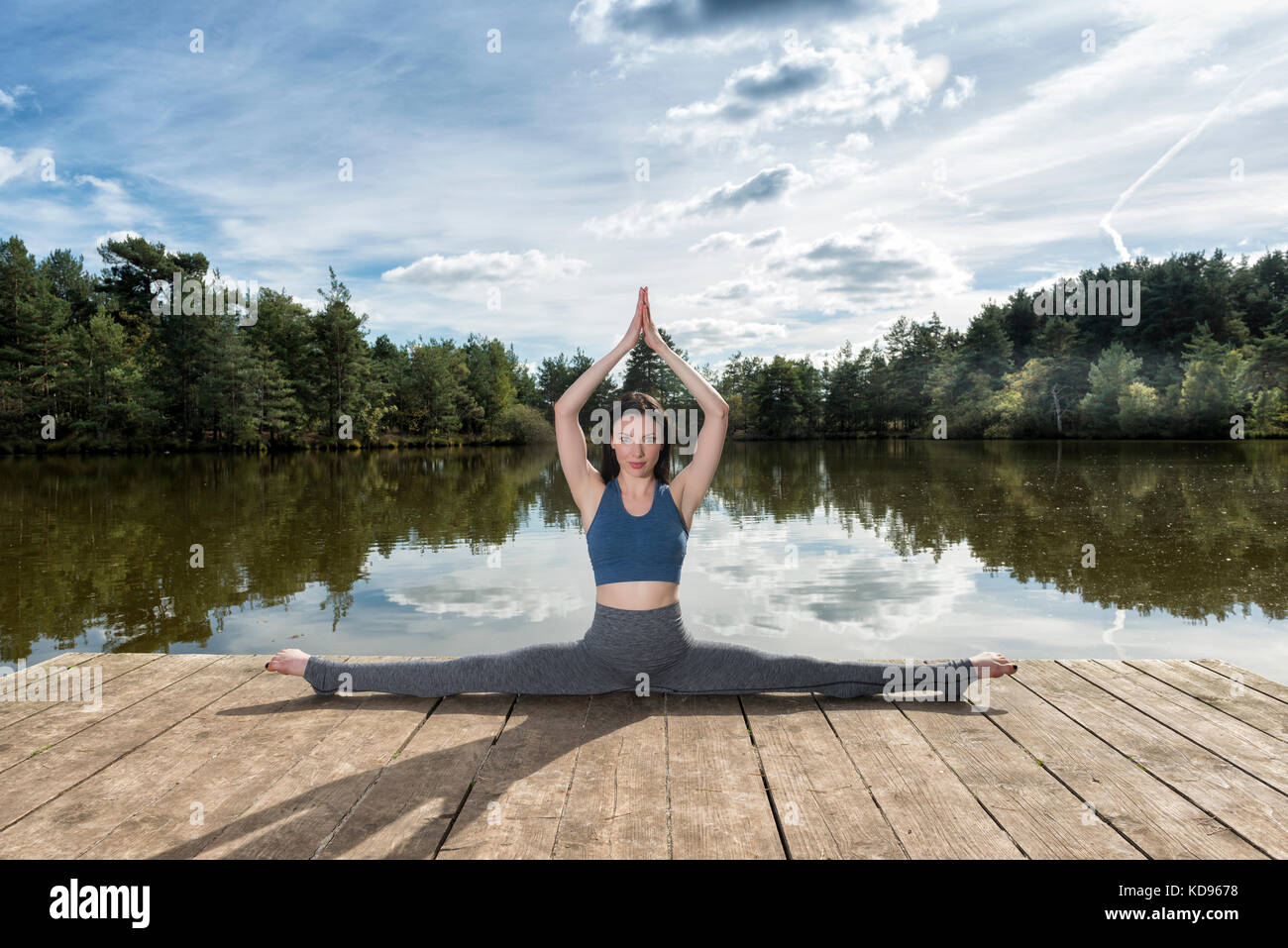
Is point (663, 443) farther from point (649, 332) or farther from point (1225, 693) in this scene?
point (1225, 693)

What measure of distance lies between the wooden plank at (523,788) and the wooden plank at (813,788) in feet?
2.22

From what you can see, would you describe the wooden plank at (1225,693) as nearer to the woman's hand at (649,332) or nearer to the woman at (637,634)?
the woman at (637,634)

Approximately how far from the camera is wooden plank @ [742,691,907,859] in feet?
7.32

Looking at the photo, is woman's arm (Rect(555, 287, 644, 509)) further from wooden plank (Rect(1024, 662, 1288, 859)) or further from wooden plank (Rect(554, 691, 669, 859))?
wooden plank (Rect(1024, 662, 1288, 859))

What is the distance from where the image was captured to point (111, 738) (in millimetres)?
3068

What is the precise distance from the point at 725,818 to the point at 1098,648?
215 inches

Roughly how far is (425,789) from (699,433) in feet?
5.42

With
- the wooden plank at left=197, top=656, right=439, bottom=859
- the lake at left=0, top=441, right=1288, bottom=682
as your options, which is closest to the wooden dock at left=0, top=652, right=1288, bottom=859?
the wooden plank at left=197, top=656, right=439, bottom=859

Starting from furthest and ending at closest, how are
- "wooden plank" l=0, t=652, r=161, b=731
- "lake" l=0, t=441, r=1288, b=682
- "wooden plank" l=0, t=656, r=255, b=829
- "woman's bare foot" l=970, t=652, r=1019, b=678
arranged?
1. "lake" l=0, t=441, r=1288, b=682
2. "woman's bare foot" l=970, t=652, r=1019, b=678
3. "wooden plank" l=0, t=652, r=161, b=731
4. "wooden plank" l=0, t=656, r=255, b=829

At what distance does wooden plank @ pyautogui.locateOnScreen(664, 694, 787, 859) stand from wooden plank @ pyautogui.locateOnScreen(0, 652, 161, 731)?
8.34ft

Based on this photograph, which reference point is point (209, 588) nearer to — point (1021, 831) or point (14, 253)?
point (1021, 831)

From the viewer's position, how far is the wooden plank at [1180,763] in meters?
2.36

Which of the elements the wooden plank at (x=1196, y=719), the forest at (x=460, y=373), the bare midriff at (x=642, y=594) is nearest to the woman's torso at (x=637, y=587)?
the bare midriff at (x=642, y=594)

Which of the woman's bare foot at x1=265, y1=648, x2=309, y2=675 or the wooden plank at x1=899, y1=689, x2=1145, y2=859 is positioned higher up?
the woman's bare foot at x1=265, y1=648, x2=309, y2=675
